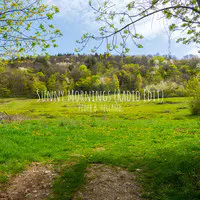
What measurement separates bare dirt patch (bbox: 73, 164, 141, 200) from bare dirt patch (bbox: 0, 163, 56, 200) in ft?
4.19

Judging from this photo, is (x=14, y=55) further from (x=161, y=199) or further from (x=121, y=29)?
(x=161, y=199)

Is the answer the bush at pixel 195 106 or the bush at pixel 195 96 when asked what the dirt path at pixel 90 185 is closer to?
the bush at pixel 195 96

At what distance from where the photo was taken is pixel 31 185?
298 inches

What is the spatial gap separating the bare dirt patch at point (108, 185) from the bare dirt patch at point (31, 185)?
1.28 meters

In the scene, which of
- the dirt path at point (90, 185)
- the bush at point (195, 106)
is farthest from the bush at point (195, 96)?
the dirt path at point (90, 185)

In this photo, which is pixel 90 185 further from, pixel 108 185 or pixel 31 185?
pixel 31 185

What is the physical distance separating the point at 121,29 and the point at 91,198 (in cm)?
615

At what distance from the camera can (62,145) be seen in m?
13.0

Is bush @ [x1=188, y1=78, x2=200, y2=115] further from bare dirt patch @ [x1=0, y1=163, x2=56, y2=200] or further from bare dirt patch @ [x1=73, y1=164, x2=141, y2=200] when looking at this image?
bare dirt patch @ [x1=0, y1=163, x2=56, y2=200]

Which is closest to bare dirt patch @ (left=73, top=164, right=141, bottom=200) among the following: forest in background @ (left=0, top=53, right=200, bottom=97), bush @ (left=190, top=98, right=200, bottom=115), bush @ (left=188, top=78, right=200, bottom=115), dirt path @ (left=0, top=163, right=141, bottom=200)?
dirt path @ (left=0, top=163, right=141, bottom=200)

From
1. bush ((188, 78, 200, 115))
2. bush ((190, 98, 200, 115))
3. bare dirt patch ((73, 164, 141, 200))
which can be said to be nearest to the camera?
bare dirt patch ((73, 164, 141, 200))

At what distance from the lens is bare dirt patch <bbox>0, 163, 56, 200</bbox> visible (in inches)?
270

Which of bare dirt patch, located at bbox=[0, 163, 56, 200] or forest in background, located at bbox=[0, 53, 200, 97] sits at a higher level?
forest in background, located at bbox=[0, 53, 200, 97]

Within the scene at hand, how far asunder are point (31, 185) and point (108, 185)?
8.84 ft
